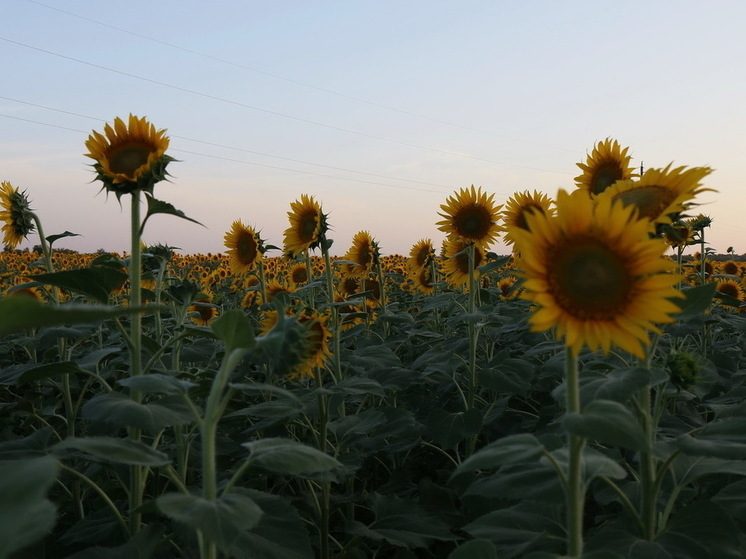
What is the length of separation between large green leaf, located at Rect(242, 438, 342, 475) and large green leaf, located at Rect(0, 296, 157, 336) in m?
0.59

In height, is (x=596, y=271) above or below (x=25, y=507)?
above

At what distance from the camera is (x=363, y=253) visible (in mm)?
6492

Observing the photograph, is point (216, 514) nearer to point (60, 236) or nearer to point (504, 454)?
point (504, 454)

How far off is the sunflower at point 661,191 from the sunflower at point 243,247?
3960mm

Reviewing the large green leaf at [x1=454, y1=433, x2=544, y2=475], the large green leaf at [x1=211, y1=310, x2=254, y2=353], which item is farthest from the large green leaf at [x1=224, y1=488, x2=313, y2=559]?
the large green leaf at [x1=454, y1=433, x2=544, y2=475]

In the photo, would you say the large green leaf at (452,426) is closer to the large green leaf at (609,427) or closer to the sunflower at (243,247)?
the large green leaf at (609,427)

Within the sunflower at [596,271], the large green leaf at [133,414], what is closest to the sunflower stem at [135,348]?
the large green leaf at [133,414]

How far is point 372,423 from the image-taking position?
2916 mm

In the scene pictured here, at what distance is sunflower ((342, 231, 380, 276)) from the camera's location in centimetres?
635

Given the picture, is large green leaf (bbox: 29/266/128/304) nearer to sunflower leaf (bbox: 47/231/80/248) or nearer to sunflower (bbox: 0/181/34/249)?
sunflower leaf (bbox: 47/231/80/248)

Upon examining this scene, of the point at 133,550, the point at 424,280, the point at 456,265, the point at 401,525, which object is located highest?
the point at 456,265

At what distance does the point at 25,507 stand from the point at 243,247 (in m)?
5.05

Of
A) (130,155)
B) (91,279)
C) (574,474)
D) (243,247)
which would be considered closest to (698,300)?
(574,474)

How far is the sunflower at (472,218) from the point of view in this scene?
185 inches
